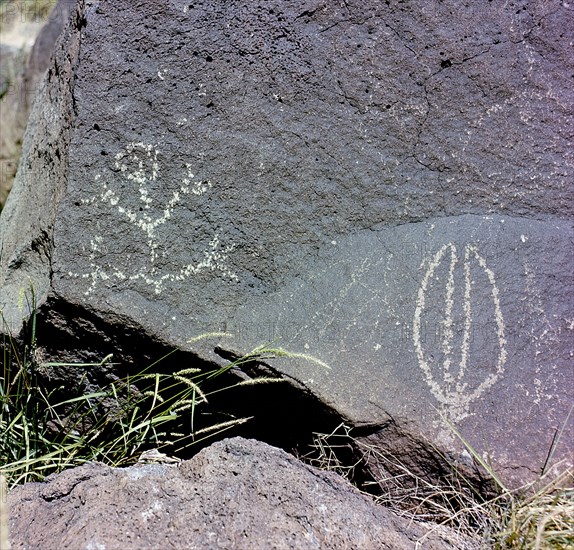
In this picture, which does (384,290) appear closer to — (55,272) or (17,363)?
(55,272)

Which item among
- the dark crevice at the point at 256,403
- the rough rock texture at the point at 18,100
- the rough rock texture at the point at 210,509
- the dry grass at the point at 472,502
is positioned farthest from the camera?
the rough rock texture at the point at 18,100

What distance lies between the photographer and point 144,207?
1.63 m

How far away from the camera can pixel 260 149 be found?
164 centimetres

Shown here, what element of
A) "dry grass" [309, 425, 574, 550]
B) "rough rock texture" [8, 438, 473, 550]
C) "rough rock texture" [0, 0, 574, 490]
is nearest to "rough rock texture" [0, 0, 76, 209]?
"rough rock texture" [0, 0, 574, 490]

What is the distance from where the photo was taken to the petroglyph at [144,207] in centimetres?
162

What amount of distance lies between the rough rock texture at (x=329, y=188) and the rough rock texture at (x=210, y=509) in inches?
10.8

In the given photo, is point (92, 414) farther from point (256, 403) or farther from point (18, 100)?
point (18, 100)

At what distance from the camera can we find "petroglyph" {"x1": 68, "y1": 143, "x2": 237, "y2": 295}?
1616 mm

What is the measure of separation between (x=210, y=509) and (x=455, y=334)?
699mm

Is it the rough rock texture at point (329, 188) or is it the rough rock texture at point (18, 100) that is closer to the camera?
the rough rock texture at point (329, 188)

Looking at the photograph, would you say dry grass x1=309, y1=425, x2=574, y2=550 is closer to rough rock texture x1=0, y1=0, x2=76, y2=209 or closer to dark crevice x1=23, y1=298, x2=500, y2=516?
dark crevice x1=23, y1=298, x2=500, y2=516

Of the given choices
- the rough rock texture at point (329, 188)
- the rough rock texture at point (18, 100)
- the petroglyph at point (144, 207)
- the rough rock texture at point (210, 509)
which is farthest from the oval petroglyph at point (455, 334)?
the rough rock texture at point (18, 100)

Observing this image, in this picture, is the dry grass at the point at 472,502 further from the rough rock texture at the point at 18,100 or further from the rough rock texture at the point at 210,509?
the rough rock texture at the point at 18,100

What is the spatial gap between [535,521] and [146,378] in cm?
92
